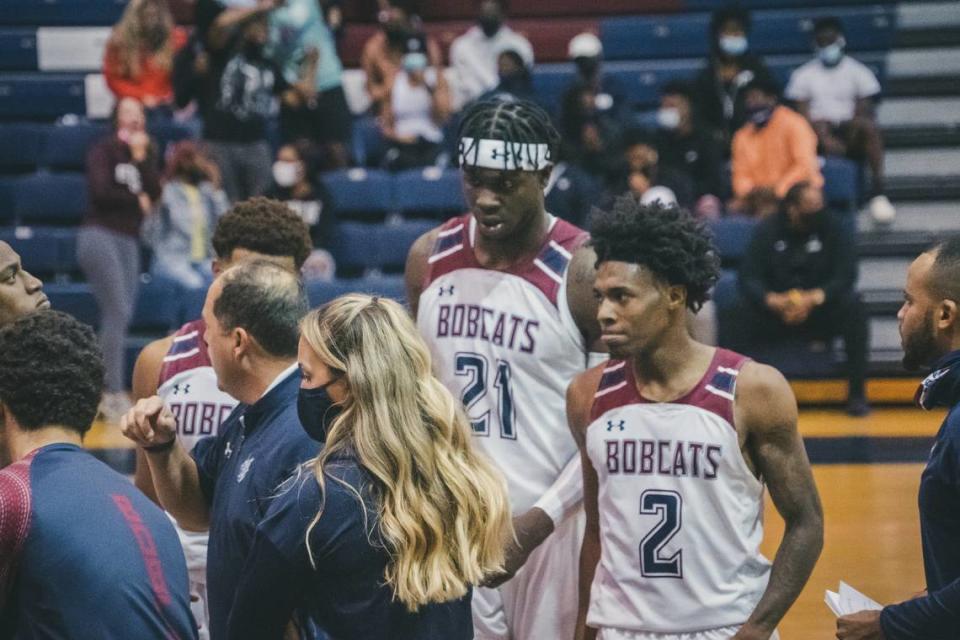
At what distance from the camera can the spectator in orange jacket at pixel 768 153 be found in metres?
11.8

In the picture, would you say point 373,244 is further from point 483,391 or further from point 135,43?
point 483,391

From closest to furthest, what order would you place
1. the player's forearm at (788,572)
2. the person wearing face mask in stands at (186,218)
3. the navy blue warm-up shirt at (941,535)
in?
the navy blue warm-up shirt at (941,535) → the player's forearm at (788,572) → the person wearing face mask in stands at (186,218)

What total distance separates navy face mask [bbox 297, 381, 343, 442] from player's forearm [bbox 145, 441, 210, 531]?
0.57 m

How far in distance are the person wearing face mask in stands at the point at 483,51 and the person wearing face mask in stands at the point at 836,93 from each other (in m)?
2.37

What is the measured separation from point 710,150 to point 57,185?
17.5ft

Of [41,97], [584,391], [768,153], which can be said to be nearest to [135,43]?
[41,97]

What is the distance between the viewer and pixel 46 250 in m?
12.3

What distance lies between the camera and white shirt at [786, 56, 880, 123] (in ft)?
43.1

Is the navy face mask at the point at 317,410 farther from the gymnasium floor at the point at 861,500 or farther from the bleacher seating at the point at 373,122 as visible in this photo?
the bleacher seating at the point at 373,122

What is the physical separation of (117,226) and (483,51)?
12.3 feet

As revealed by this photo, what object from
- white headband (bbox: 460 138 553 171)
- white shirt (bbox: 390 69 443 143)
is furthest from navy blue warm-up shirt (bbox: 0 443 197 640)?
white shirt (bbox: 390 69 443 143)

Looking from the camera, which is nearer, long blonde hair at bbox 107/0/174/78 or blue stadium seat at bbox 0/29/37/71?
long blonde hair at bbox 107/0/174/78

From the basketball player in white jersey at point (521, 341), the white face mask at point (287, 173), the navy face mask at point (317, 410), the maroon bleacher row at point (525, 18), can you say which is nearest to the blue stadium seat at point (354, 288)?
the white face mask at point (287, 173)

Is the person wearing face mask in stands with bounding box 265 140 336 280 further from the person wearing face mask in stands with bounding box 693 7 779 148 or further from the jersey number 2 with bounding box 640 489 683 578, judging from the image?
the jersey number 2 with bounding box 640 489 683 578
